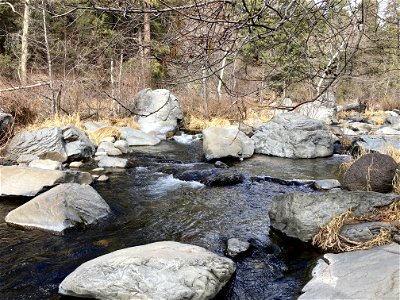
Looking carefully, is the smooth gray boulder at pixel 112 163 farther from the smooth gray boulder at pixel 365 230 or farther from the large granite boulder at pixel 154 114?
the smooth gray boulder at pixel 365 230

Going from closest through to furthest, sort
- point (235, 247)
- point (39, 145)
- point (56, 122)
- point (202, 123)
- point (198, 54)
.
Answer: point (198, 54)
point (235, 247)
point (39, 145)
point (56, 122)
point (202, 123)

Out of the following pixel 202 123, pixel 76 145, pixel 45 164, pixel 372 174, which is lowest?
pixel 45 164

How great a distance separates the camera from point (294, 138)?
10.2 meters

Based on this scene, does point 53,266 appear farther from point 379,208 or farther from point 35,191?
point 379,208

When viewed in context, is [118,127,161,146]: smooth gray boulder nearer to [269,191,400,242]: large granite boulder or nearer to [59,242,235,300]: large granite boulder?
[269,191,400,242]: large granite boulder

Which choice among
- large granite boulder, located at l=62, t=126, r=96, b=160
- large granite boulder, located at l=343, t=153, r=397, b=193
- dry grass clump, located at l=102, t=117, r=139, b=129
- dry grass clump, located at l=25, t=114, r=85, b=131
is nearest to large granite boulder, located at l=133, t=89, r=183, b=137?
dry grass clump, located at l=102, t=117, r=139, b=129

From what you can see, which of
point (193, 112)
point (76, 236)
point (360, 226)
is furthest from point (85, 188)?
point (193, 112)

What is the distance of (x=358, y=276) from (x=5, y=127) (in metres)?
9.01

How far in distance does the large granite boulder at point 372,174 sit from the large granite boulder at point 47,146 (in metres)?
6.24

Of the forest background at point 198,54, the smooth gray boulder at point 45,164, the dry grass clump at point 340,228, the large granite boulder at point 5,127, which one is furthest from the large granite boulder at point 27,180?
the dry grass clump at point 340,228

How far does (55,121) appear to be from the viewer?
10.8 metres

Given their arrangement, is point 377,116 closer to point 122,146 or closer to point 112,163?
point 122,146

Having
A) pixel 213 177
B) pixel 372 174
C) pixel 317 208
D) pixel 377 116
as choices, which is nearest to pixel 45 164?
pixel 213 177

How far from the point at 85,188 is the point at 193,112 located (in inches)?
421
